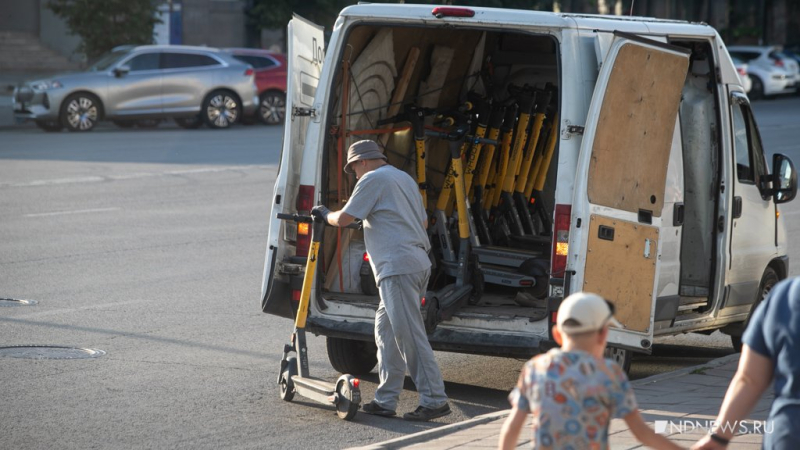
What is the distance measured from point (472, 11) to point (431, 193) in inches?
98.6

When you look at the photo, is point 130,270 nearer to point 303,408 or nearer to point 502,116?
point 502,116

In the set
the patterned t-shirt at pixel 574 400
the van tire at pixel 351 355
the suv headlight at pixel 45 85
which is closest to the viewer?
the patterned t-shirt at pixel 574 400

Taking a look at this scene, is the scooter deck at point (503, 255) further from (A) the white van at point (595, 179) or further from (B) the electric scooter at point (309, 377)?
(B) the electric scooter at point (309, 377)

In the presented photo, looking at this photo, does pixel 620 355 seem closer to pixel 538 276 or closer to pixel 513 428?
pixel 538 276

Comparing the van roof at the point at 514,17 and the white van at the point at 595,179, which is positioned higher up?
the van roof at the point at 514,17

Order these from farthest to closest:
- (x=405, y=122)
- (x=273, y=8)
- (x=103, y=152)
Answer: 1. (x=273, y=8)
2. (x=103, y=152)
3. (x=405, y=122)

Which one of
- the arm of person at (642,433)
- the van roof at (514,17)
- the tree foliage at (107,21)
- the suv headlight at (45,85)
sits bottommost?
the arm of person at (642,433)

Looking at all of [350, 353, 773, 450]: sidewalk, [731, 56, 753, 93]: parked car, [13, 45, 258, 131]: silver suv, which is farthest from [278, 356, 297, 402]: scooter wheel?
[731, 56, 753, 93]: parked car

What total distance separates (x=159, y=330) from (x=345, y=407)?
9.25 ft

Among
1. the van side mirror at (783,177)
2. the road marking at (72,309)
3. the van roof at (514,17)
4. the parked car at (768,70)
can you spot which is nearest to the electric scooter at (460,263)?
→ the van roof at (514,17)

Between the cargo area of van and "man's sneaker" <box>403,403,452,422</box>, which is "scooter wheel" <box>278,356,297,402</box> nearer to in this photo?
the cargo area of van

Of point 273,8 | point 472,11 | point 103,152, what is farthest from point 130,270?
point 273,8

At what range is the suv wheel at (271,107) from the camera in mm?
29922

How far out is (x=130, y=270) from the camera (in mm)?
12109
